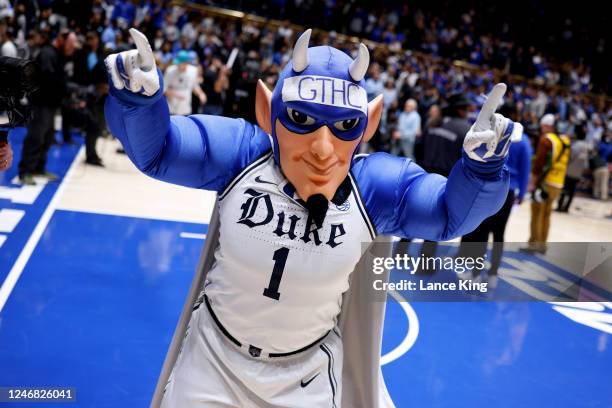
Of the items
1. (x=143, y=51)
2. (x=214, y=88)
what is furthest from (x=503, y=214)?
(x=214, y=88)

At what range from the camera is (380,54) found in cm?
1817

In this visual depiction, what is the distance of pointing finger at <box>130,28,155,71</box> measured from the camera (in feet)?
6.63

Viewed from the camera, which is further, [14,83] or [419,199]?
[14,83]

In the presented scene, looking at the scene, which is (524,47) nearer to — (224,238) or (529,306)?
(529,306)

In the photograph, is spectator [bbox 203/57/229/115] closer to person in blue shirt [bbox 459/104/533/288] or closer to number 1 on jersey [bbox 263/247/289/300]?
person in blue shirt [bbox 459/104/533/288]

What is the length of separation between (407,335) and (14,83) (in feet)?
12.5

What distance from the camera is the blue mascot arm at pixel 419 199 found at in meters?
2.38

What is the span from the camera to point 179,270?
6.21 m

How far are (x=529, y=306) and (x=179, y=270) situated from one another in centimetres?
363

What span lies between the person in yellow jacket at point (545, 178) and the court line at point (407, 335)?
9.38 feet

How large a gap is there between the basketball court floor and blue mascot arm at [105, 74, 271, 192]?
202 centimetres

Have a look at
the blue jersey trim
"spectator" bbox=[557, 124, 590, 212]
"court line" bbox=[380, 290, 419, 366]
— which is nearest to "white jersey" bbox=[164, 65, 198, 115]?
"court line" bbox=[380, 290, 419, 366]

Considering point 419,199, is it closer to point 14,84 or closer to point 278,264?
point 278,264

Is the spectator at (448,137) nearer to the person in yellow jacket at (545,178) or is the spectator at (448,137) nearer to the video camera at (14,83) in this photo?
the person in yellow jacket at (545,178)
